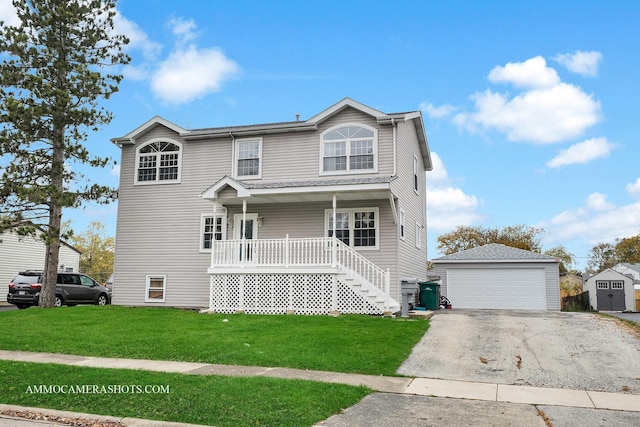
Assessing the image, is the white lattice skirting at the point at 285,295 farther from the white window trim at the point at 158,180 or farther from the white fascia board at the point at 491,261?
the white fascia board at the point at 491,261

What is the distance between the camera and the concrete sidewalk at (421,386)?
7.39 m

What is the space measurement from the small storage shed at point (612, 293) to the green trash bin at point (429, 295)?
1617cm

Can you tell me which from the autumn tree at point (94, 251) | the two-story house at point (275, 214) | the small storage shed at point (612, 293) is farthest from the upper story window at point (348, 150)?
the autumn tree at point (94, 251)

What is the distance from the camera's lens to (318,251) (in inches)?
683

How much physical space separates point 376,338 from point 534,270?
15.1 meters

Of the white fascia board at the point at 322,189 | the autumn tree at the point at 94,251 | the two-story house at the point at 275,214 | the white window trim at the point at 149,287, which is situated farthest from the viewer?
the autumn tree at the point at 94,251

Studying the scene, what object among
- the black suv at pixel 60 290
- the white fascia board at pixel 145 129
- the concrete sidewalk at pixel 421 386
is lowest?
the concrete sidewalk at pixel 421 386

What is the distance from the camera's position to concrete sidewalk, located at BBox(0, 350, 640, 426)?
739 centimetres

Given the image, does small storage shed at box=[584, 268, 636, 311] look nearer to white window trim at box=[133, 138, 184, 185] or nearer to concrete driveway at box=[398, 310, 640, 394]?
concrete driveway at box=[398, 310, 640, 394]

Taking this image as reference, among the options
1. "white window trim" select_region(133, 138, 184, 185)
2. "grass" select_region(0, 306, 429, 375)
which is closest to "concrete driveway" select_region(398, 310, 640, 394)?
"grass" select_region(0, 306, 429, 375)

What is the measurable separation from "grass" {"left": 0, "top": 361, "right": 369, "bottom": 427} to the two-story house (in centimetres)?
884

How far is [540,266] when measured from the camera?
24.2 meters

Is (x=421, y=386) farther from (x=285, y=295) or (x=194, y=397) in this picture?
(x=285, y=295)

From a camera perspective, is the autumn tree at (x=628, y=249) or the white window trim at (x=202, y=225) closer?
the white window trim at (x=202, y=225)
